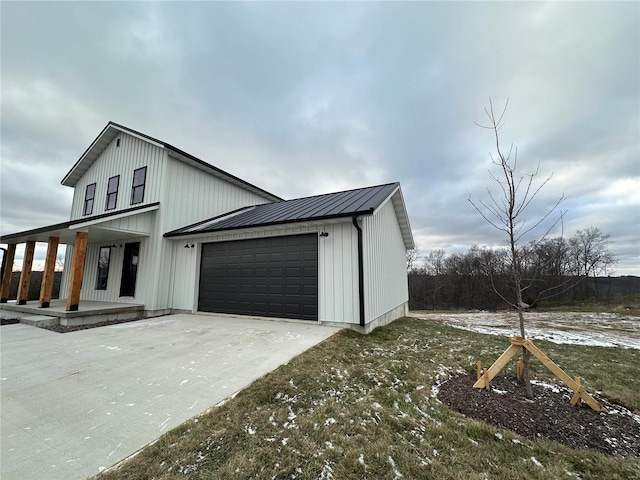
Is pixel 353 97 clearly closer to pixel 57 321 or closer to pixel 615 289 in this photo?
pixel 57 321

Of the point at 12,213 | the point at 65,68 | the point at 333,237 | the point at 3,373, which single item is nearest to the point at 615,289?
the point at 333,237

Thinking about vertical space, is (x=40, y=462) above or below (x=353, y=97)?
below

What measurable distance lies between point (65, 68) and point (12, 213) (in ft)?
68.0

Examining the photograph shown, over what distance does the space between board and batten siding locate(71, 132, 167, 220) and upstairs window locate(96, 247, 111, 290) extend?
1770 millimetres

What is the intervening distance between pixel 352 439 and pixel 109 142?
15.5 meters

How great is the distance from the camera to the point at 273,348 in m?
4.98

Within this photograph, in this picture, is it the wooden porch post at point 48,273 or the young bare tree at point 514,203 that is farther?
the wooden porch post at point 48,273

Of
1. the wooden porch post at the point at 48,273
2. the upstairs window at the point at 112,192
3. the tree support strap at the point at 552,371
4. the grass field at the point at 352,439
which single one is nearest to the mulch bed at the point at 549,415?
the tree support strap at the point at 552,371

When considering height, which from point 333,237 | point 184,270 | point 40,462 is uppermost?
point 333,237

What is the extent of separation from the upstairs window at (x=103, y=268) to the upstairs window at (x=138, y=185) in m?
2.54

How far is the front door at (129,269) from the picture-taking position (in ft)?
32.2

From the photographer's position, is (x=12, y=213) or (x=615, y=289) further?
(x=615, y=289)

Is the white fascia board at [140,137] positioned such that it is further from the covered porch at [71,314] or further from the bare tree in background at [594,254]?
the bare tree in background at [594,254]

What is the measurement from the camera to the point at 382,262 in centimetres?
834
